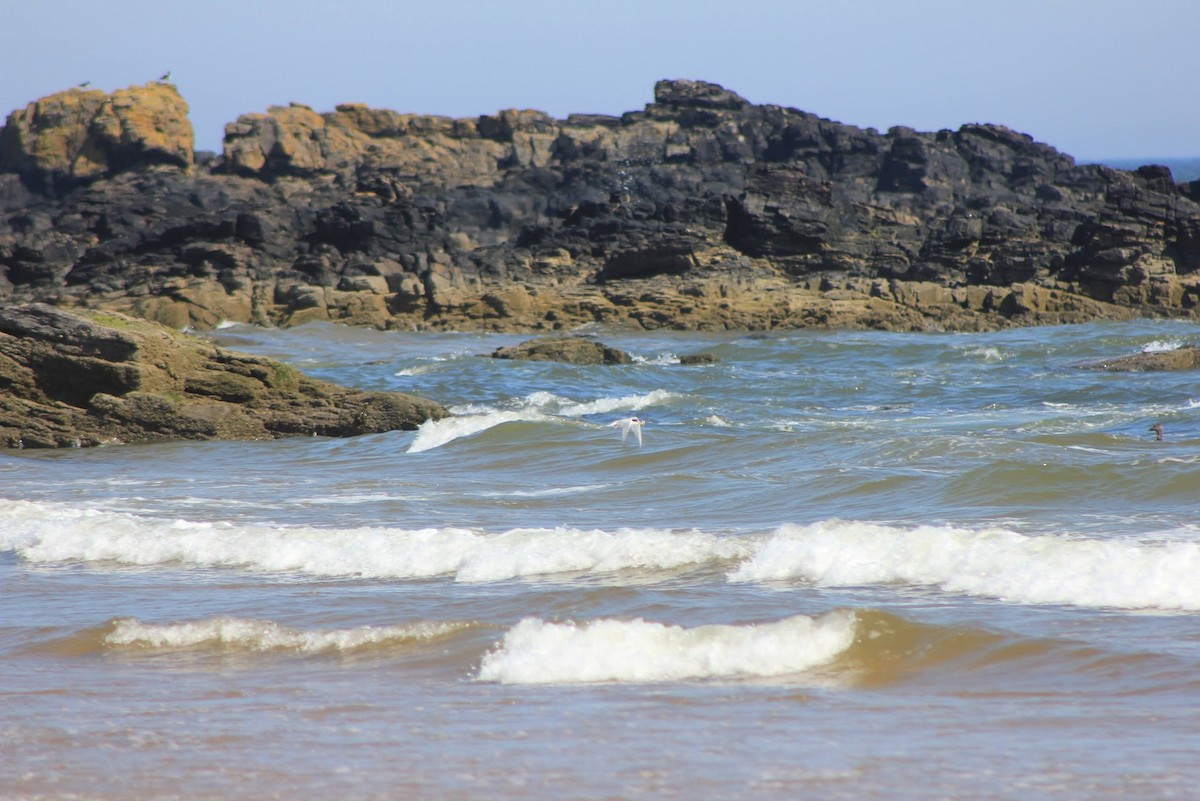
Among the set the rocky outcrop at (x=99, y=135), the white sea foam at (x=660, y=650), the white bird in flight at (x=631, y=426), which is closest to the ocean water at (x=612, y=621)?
the white sea foam at (x=660, y=650)

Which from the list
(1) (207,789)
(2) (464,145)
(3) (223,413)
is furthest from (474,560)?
(2) (464,145)

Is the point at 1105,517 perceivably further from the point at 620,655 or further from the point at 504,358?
the point at 504,358

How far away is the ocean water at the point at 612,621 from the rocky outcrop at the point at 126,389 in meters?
0.76

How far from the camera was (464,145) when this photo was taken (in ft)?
198

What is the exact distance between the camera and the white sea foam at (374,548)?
619 centimetres

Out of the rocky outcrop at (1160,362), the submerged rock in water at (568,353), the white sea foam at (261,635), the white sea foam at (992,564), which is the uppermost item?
the submerged rock in water at (568,353)

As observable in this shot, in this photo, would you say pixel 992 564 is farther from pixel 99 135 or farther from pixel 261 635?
pixel 99 135

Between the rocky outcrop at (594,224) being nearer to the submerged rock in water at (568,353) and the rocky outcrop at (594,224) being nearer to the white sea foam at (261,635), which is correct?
the submerged rock in water at (568,353)

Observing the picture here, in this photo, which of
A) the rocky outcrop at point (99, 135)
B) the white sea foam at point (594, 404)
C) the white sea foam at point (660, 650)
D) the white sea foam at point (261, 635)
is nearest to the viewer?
the white sea foam at point (660, 650)

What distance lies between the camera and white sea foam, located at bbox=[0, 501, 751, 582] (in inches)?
244

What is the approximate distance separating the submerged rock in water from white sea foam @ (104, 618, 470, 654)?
59.8 feet

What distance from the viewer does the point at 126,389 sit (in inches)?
484

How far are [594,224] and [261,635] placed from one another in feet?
126

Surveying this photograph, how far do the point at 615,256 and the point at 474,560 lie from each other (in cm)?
3298
